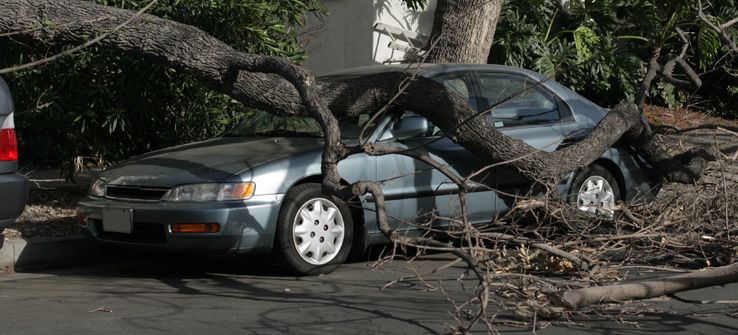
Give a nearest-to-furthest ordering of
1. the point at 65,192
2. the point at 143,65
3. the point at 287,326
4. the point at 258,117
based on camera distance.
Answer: the point at 287,326, the point at 258,117, the point at 143,65, the point at 65,192

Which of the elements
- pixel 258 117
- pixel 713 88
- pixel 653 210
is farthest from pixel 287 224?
pixel 713 88

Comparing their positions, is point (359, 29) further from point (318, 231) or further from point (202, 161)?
point (318, 231)

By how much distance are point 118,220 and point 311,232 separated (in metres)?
1.32

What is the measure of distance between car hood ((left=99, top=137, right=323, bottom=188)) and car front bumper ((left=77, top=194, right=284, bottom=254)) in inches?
7.2

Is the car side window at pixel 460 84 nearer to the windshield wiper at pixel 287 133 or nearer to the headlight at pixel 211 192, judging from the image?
the windshield wiper at pixel 287 133

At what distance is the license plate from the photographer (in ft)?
19.0

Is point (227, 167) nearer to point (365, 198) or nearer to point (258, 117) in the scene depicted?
point (365, 198)

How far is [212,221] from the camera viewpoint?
551 cm

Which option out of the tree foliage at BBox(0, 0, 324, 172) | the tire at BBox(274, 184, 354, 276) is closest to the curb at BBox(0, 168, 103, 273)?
the tree foliage at BBox(0, 0, 324, 172)

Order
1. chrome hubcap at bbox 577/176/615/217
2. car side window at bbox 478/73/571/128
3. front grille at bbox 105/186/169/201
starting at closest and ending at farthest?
front grille at bbox 105/186/169/201 < car side window at bbox 478/73/571/128 < chrome hubcap at bbox 577/176/615/217

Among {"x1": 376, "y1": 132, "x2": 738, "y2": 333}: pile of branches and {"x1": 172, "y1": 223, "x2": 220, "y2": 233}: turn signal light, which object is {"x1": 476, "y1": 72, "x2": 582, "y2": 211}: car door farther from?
{"x1": 172, "y1": 223, "x2": 220, "y2": 233}: turn signal light

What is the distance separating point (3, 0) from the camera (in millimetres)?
6523

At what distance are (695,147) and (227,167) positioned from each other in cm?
428

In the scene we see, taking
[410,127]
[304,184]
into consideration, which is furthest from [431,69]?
[304,184]
